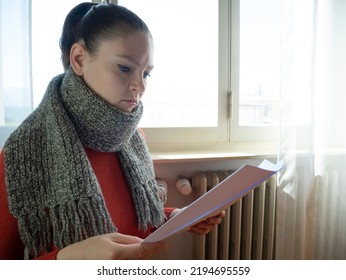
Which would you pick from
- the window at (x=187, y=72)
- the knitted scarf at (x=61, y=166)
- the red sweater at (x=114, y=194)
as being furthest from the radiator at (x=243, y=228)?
the knitted scarf at (x=61, y=166)

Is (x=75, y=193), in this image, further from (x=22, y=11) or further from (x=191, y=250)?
(x=191, y=250)

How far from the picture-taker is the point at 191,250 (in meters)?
1.13

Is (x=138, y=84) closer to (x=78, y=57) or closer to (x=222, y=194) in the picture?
(x=78, y=57)

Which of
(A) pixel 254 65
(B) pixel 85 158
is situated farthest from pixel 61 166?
(A) pixel 254 65

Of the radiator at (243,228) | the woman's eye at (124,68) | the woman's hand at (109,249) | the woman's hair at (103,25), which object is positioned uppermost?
the woman's hair at (103,25)

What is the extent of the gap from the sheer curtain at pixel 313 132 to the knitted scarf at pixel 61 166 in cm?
69

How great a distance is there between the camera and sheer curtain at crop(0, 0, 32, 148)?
0.80 metres

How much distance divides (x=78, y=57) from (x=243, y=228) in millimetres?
973

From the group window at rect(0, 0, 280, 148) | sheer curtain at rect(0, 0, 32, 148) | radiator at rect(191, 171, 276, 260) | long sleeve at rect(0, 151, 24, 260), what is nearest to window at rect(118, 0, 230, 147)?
window at rect(0, 0, 280, 148)

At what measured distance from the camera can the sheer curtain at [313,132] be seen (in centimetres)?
94

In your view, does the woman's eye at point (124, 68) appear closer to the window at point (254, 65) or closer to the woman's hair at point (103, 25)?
the woman's hair at point (103, 25)

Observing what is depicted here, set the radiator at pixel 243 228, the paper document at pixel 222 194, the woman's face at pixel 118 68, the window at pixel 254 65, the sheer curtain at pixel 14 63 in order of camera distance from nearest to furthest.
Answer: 1. the paper document at pixel 222 194
2. the woman's face at pixel 118 68
3. the sheer curtain at pixel 14 63
4. the radiator at pixel 243 228
5. the window at pixel 254 65

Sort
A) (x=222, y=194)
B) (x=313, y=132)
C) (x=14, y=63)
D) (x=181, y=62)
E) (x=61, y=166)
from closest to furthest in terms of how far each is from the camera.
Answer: (x=222, y=194)
(x=61, y=166)
(x=14, y=63)
(x=313, y=132)
(x=181, y=62)

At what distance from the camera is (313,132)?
→ 0.97 m
